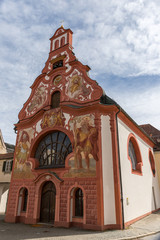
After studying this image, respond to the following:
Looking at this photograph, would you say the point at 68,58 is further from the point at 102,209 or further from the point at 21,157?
the point at 102,209

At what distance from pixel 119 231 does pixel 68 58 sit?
12.9m

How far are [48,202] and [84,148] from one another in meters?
4.52

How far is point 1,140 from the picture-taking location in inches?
1047

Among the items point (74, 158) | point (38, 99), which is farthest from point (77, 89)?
point (74, 158)

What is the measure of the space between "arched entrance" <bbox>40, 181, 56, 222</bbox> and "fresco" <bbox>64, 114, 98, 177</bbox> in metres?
1.80

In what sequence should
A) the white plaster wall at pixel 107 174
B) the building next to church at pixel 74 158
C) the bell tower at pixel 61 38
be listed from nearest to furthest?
1. the white plaster wall at pixel 107 174
2. the building next to church at pixel 74 158
3. the bell tower at pixel 61 38

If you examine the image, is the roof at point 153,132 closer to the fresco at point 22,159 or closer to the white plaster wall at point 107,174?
the white plaster wall at point 107,174

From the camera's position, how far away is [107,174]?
35.7 ft

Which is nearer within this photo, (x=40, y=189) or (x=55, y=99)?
(x=40, y=189)

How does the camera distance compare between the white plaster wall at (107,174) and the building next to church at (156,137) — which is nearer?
the white plaster wall at (107,174)

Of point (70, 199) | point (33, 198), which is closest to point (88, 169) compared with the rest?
point (70, 199)

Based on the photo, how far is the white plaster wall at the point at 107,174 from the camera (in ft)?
33.2

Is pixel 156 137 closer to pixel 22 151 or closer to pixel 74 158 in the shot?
pixel 74 158

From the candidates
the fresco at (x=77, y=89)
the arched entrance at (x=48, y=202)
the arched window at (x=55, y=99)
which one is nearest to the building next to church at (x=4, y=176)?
the arched entrance at (x=48, y=202)
